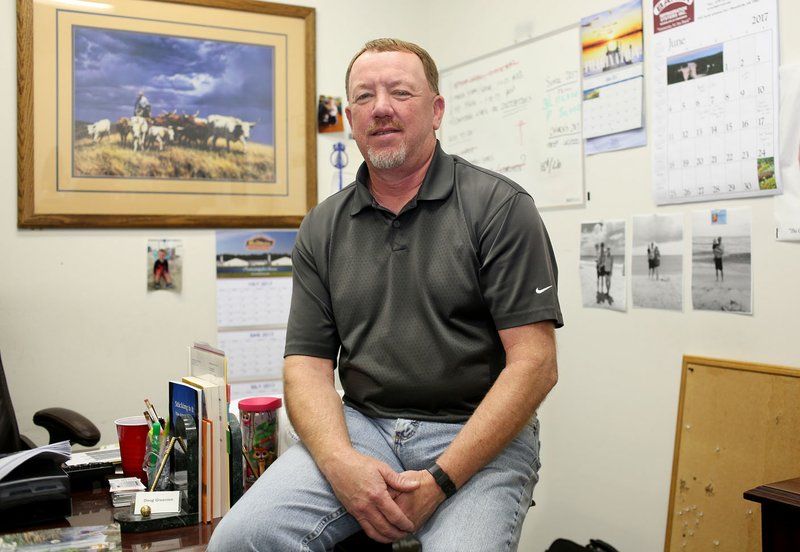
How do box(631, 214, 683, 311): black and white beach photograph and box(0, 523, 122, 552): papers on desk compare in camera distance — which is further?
box(631, 214, 683, 311): black and white beach photograph

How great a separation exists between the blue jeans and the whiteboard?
4.12ft

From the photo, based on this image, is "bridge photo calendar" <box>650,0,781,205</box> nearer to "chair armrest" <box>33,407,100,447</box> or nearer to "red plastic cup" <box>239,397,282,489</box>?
"red plastic cup" <box>239,397,282,489</box>

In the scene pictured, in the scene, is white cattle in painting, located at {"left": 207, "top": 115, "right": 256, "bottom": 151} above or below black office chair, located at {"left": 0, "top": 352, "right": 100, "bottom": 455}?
above

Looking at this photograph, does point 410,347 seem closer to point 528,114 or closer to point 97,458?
point 97,458

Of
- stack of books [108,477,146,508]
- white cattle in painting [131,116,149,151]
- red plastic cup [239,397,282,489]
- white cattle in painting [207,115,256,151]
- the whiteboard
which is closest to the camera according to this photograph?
stack of books [108,477,146,508]

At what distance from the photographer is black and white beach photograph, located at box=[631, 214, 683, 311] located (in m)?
2.09

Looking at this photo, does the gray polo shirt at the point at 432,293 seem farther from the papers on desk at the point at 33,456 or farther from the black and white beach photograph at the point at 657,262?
the black and white beach photograph at the point at 657,262

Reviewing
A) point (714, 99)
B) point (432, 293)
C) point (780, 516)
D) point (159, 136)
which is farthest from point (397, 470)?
point (159, 136)

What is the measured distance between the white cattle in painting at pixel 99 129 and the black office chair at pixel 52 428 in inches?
36.2

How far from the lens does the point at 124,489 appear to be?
5.11 feet

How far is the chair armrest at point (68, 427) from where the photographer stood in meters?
2.07

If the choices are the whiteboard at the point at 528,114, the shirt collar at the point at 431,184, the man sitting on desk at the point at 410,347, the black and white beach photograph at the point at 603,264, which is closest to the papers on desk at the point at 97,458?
the man sitting on desk at the point at 410,347

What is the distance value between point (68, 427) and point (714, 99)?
2045mm

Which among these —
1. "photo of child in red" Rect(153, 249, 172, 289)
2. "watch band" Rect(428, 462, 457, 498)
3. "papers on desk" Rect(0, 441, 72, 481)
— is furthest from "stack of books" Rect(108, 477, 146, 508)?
"photo of child in red" Rect(153, 249, 172, 289)
